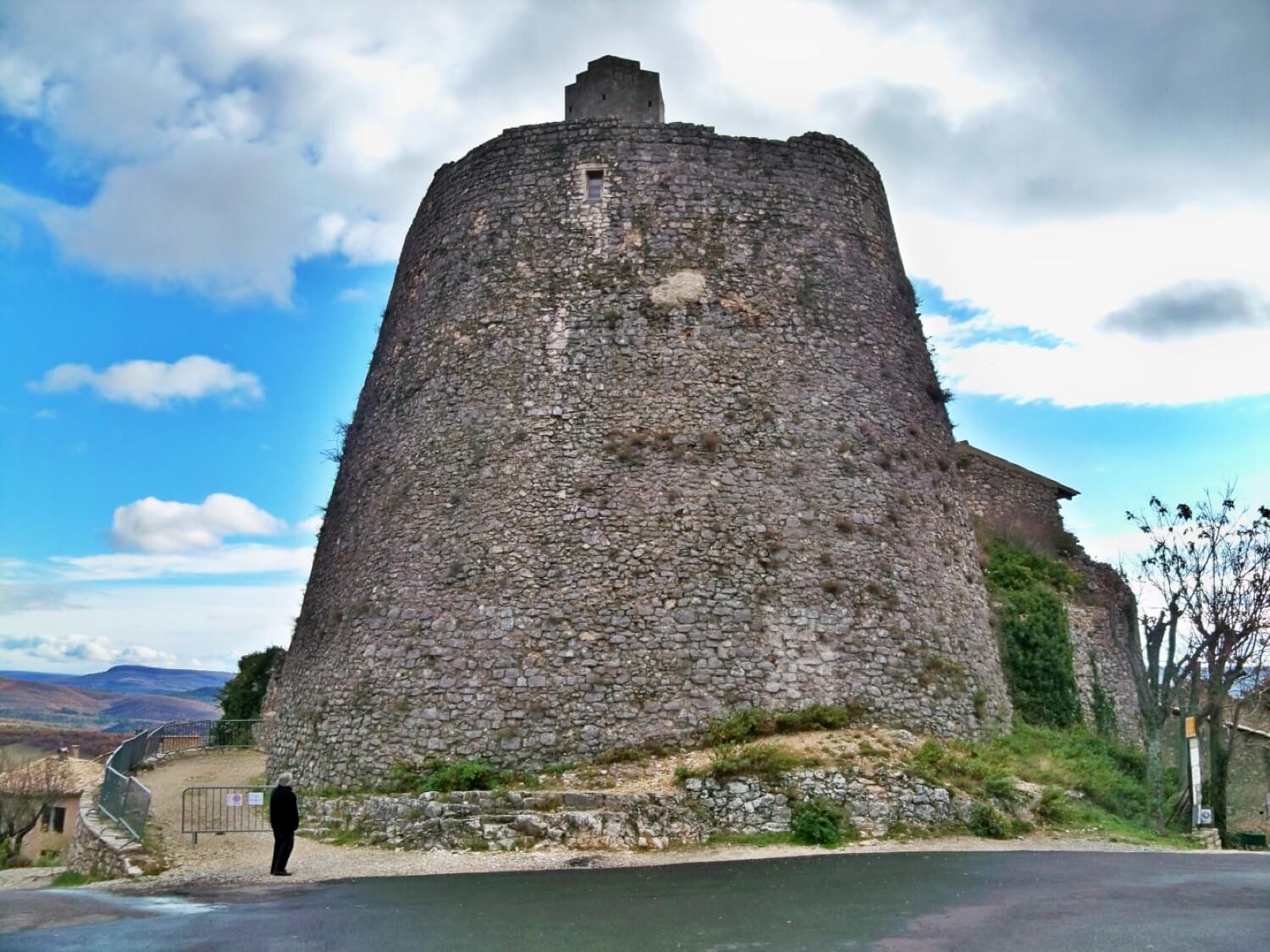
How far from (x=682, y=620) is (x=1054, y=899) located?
8348 millimetres

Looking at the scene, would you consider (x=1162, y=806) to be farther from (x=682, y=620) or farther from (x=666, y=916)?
(x=666, y=916)

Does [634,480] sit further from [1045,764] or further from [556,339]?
[1045,764]

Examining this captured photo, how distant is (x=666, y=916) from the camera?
32.8ft

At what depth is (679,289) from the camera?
20078 millimetres

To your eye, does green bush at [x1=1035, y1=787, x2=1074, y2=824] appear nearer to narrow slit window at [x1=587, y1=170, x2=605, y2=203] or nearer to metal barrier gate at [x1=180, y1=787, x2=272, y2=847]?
metal barrier gate at [x1=180, y1=787, x2=272, y2=847]

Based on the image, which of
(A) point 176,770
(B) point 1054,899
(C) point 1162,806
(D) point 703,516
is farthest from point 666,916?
(A) point 176,770

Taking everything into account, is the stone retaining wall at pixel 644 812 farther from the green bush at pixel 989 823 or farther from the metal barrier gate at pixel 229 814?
the metal barrier gate at pixel 229 814

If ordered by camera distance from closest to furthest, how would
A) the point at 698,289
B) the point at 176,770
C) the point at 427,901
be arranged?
the point at 427,901 → the point at 698,289 → the point at 176,770

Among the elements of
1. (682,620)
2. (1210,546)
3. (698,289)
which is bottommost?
(682,620)

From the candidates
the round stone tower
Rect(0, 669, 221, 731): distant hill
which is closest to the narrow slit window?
the round stone tower

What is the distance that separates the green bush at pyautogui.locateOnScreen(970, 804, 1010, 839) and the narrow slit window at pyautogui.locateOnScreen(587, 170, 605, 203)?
1275 cm

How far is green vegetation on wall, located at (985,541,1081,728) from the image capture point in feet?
70.9

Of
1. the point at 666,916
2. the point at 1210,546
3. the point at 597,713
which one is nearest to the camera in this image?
the point at 666,916

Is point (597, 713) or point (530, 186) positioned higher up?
point (530, 186)
